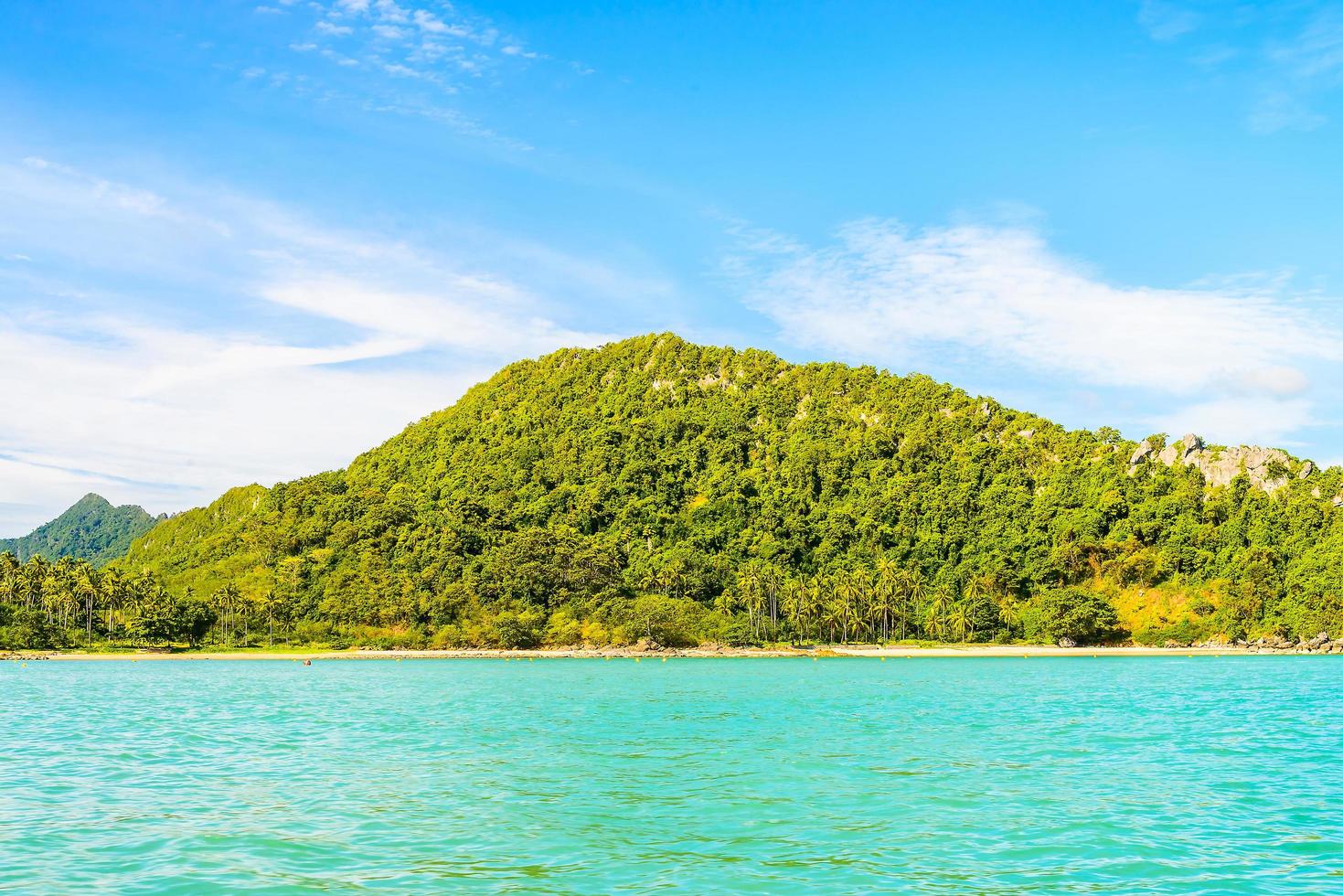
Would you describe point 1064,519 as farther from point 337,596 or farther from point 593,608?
point 337,596

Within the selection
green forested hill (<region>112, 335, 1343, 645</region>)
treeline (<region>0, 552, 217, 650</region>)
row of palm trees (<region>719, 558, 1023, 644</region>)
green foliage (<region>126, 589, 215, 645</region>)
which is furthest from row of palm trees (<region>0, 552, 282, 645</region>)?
row of palm trees (<region>719, 558, 1023, 644</region>)

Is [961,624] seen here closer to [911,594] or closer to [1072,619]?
[1072,619]

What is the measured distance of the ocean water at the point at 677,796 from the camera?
1794cm

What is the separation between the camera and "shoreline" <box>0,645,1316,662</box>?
13500 centimetres

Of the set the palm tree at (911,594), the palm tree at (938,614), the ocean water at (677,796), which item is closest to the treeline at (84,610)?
the ocean water at (677,796)

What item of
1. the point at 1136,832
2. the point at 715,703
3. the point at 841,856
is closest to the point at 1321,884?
the point at 1136,832

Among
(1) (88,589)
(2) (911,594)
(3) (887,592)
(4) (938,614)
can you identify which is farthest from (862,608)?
(1) (88,589)

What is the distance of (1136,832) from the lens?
21109mm

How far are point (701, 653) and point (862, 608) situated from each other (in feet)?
99.5

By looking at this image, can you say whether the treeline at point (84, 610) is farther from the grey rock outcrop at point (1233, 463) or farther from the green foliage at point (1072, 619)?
the grey rock outcrop at point (1233, 463)

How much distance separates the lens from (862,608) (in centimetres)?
16162

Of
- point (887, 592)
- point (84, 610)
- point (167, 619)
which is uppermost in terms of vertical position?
point (887, 592)

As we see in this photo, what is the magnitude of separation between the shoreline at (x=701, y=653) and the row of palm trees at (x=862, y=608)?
8693 mm

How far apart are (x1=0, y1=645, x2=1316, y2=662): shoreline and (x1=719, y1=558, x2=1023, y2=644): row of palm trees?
869cm
